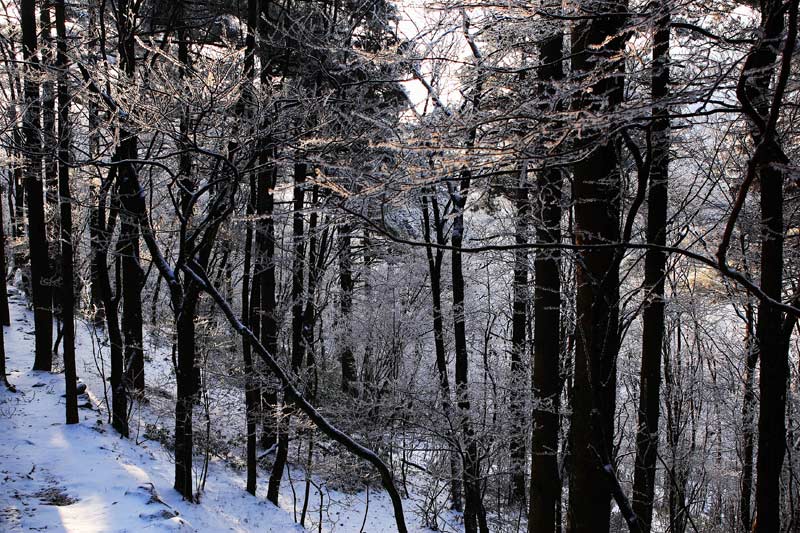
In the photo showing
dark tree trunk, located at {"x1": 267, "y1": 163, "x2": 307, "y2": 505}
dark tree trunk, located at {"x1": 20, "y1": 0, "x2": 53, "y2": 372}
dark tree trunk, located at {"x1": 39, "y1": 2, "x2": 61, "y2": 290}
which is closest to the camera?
dark tree trunk, located at {"x1": 39, "y1": 2, "x2": 61, "y2": 290}

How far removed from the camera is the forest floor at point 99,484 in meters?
6.29

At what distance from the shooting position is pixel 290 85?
8.27 metres

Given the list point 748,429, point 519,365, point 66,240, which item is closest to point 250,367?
point 66,240

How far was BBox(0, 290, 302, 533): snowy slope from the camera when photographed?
6.20m

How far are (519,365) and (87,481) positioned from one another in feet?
27.9

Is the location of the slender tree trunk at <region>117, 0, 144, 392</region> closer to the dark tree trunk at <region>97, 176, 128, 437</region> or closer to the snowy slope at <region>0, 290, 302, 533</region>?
the dark tree trunk at <region>97, 176, 128, 437</region>

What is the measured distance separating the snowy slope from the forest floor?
13mm

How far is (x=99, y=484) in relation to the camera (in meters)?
7.29

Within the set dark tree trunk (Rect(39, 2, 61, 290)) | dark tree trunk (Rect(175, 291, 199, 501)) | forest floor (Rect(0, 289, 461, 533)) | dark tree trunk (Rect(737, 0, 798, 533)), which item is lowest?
forest floor (Rect(0, 289, 461, 533))

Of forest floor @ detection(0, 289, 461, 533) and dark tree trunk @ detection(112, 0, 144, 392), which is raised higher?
dark tree trunk @ detection(112, 0, 144, 392)

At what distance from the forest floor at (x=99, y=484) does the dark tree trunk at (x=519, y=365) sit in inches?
86.6

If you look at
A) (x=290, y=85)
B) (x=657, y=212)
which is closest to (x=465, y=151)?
(x=657, y=212)

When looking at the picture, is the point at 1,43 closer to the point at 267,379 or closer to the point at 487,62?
the point at 267,379

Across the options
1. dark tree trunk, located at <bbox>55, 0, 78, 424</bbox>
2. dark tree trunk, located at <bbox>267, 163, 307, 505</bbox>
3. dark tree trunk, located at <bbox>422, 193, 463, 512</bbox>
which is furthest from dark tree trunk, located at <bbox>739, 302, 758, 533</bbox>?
dark tree trunk, located at <bbox>55, 0, 78, 424</bbox>
